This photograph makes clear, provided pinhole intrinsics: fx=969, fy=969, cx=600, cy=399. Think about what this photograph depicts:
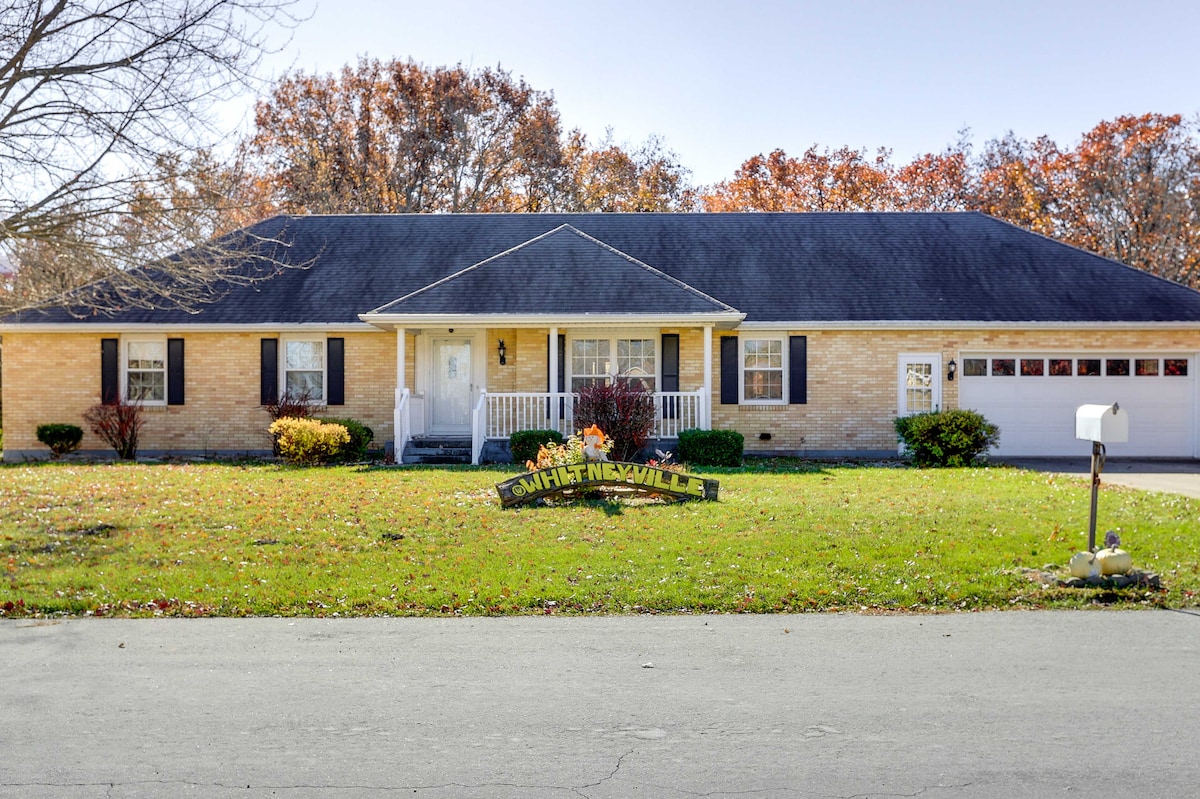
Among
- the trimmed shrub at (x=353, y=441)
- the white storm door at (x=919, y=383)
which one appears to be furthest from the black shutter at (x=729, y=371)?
the trimmed shrub at (x=353, y=441)

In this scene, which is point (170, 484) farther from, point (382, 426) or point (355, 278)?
point (355, 278)

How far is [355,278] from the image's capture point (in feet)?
72.8

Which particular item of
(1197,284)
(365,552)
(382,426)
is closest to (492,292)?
(382,426)

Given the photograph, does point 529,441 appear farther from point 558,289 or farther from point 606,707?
point 606,707

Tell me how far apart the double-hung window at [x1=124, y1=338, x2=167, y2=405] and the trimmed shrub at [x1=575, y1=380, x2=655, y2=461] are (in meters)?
9.81

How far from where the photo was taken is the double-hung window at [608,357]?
66.9 feet

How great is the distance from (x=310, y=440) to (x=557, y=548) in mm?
9717

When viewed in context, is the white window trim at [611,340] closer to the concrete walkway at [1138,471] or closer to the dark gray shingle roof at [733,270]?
the dark gray shingle roof at [733,270]

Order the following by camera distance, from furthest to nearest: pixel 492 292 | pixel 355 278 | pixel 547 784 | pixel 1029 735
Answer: pixel 355 278, pixel 492 292, pixel 1029 735, pixel 547 784

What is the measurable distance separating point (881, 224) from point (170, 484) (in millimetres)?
17745

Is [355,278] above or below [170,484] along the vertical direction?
above

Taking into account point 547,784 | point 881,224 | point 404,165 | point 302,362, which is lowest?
point 547,784

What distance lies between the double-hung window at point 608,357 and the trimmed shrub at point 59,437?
1055 centimetres

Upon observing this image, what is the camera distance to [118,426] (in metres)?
20.2
